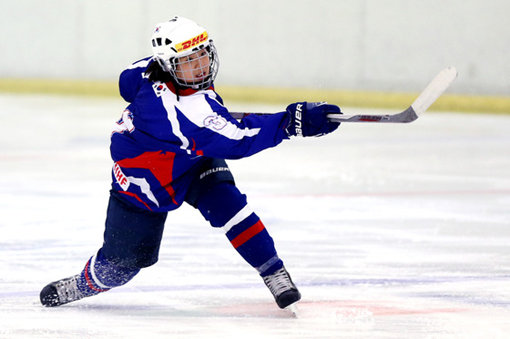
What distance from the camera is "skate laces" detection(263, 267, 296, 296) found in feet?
8.58

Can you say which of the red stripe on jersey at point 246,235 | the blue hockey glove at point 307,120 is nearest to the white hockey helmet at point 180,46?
the blue hockey glove at point 307,120

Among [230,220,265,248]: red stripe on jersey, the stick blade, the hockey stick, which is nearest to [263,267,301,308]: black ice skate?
[230,220,265,248]: red stripe on jersey

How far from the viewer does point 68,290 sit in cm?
275

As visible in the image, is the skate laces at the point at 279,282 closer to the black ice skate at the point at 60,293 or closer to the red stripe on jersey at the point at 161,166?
the red stripe on jersey at the point at 161,166

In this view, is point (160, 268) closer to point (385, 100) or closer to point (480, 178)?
point (480, 178)

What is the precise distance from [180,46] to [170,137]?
229mm

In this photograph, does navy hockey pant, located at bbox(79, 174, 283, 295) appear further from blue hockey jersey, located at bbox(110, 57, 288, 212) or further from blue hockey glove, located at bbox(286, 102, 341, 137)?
blue hockey glove, located at bbox(286, 102, 341, 137)

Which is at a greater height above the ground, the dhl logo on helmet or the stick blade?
the dhl logo on helmet

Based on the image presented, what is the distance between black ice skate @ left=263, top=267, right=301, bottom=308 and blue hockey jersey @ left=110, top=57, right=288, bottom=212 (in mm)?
314

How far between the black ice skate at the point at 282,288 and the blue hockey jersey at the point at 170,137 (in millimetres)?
314

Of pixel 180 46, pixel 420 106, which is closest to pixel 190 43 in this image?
pixel 180 46

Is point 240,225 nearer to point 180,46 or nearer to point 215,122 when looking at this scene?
point 215,122

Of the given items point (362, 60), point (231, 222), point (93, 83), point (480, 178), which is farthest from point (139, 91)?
point (93, 83)

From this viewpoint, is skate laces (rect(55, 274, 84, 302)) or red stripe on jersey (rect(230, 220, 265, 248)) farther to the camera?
skate laces (rect(55, 274, 84, 302))
